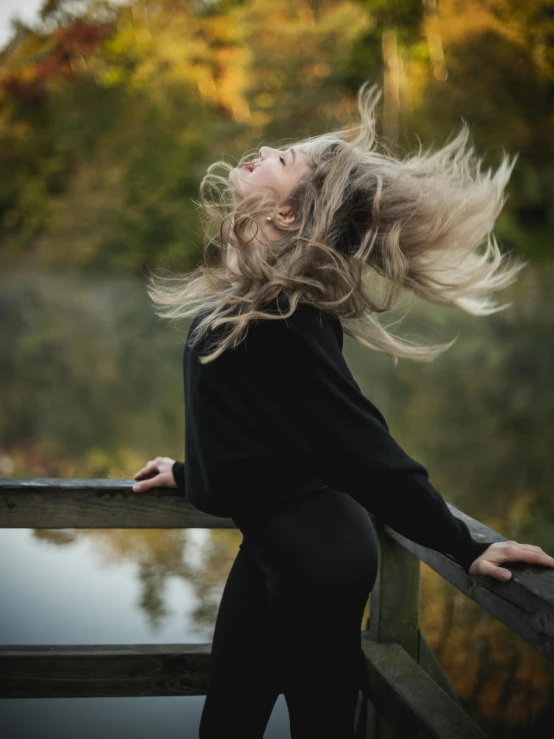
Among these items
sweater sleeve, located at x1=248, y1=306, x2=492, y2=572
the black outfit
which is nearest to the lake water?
the black outfit

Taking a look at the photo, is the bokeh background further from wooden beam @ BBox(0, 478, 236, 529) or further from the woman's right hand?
the woman's right hand

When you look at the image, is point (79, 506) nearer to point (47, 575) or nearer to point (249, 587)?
point (249, 587)

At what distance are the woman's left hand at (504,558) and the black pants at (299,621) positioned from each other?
237 millimetres

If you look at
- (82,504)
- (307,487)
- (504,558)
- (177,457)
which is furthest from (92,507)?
(177,457)

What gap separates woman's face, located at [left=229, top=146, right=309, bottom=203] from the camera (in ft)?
5.77

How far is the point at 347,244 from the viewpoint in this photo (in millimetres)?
1816

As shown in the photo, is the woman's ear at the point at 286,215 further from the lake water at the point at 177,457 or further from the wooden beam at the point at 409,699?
the lake water at the point at 177,457

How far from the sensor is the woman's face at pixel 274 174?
1.76 metres

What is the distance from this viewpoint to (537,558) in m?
1.45

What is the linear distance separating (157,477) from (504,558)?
0.88m

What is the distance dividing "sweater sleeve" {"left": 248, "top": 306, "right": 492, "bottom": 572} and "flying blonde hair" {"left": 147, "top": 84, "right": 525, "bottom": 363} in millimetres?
78

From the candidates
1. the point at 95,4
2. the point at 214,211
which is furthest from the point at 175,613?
the point at 95,4

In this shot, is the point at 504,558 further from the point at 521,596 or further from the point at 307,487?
the point at 307,487

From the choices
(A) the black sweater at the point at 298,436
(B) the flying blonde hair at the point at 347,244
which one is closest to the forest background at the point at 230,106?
(B) the flying blonde hair at the point at 347,244
